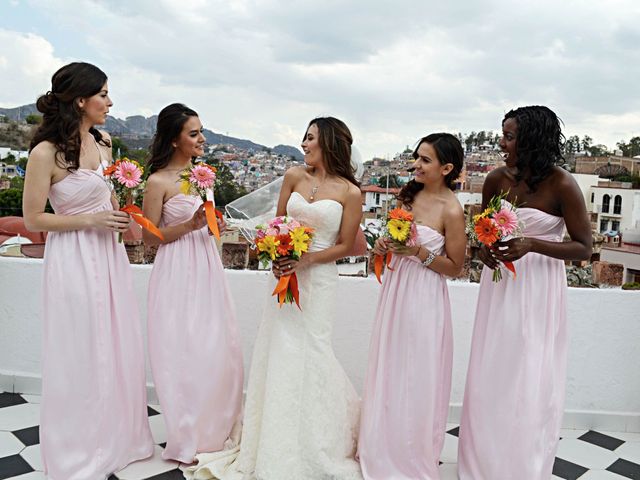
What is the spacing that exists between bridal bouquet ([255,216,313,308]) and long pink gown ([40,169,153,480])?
83 cm

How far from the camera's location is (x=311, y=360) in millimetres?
3016

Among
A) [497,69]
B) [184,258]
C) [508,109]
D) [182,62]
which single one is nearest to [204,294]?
[184,258]

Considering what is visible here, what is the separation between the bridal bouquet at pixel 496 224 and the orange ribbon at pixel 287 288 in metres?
0.90

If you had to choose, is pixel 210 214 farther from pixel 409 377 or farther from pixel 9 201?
pixel 9 201

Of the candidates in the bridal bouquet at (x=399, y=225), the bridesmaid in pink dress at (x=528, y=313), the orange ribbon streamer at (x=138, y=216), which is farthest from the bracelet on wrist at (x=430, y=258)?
the orange ribbon streamer at (x=138, y=216)

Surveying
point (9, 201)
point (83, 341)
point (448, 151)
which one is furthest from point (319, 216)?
point (9, 201)

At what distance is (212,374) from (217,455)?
429 millimetres

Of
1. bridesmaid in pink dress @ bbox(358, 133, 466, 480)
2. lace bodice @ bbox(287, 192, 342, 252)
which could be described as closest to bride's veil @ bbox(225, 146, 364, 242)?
lace bodice @ bbox(287, 192, 342, 252)

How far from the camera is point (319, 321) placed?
9.93ft

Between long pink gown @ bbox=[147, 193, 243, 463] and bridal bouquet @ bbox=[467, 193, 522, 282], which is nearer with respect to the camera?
bridal bouquet @ bbox=[467, 193, 522, 282]

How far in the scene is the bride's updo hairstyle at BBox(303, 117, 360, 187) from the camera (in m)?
2.96

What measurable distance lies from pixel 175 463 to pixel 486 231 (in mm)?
2081

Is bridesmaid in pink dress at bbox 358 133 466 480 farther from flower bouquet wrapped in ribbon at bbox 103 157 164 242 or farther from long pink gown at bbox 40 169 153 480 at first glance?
long pink gown at bbox 40 169 153 480

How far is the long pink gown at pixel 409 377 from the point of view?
9.69 feet
